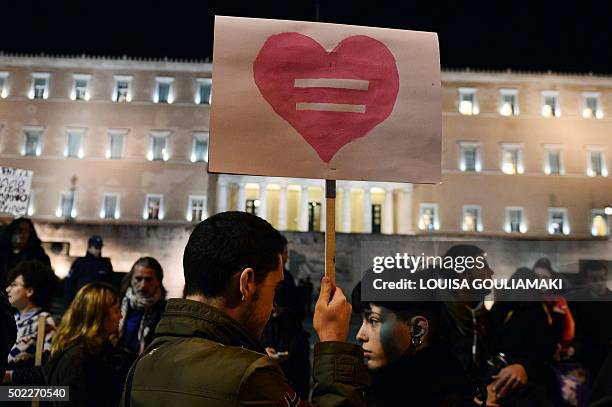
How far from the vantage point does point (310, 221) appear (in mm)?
30781

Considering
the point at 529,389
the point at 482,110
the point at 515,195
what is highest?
the point at 482,110

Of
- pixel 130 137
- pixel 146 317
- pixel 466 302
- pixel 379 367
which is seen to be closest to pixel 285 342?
pixel 146 317

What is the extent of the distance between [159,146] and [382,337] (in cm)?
2772

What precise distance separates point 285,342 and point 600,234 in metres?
27.3

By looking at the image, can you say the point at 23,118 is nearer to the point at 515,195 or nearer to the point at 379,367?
the point at 515,195

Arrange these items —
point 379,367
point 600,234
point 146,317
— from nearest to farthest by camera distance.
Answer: point 379,367 < point 146,317 < point 600,234

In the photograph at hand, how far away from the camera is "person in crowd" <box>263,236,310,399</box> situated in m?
3.80

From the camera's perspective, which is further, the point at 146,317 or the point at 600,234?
the point at 600,234

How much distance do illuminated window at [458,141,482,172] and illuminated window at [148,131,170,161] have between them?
14.6 m

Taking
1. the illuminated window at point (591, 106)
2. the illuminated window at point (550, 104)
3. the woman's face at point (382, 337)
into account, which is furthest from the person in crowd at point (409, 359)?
the illuminated window at point (591, 106)

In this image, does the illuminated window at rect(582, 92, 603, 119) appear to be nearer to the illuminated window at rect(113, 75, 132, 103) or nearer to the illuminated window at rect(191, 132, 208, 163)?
the illuminated window at rect(191, 132, 208, 163)

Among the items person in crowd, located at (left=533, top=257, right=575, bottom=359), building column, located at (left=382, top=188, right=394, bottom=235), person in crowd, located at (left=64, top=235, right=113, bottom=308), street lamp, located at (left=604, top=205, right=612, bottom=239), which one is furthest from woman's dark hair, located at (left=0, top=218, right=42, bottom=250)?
street lamp, located at (left=604, top=205, right=612, bottom=239)

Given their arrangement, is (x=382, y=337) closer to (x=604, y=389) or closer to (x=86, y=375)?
(x=604, y=389)

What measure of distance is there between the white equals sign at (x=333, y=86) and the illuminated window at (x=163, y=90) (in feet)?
90.4
